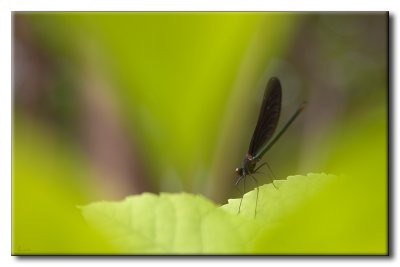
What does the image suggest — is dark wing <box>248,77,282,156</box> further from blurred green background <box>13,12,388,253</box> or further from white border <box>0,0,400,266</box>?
white border <box>0,0,400,266</box>

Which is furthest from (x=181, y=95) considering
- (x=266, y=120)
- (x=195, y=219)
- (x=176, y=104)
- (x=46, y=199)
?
(x=46, y=199)

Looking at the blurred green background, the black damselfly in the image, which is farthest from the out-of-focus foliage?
the black damselfly

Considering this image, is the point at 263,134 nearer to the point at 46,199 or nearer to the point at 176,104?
the point at 176,104

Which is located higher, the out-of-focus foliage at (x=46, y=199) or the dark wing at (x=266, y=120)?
the dark wing at (x=266, y=120)
